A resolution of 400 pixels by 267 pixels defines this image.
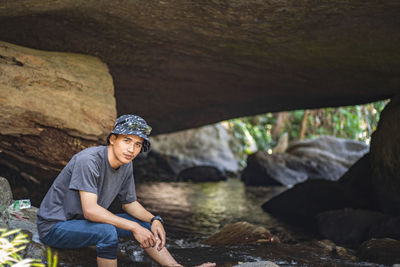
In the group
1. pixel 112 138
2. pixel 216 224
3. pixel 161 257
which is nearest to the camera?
pixel 112 138

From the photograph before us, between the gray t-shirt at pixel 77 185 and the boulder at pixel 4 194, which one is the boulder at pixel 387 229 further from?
the boulder at pixel 4 194

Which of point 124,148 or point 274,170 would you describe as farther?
point 274,170

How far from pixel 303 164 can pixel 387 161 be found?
20.0 ft

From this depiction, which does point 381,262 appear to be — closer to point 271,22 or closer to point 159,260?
point 159,260

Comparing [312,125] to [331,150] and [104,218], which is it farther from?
[104,218]

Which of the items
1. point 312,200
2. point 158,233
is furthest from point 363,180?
point 158,233

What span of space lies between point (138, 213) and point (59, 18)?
9.52 ft

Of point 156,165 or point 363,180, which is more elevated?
point 363,180

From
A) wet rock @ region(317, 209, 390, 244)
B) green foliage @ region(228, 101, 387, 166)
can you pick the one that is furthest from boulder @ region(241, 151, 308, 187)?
wet rock @ region(317, 209, 390, 244)

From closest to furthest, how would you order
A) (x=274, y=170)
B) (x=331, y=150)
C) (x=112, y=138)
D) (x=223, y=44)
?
(x=112, y=138) → (x=223, y=44) → (x=274, y=170) → (x=331, y=150)

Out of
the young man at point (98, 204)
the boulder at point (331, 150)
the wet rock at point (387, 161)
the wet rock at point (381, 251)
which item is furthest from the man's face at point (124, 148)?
the boulder at point (331, 150)

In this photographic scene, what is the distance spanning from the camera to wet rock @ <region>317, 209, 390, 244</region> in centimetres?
627

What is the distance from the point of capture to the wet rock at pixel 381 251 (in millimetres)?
4598

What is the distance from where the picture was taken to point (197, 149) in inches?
645
